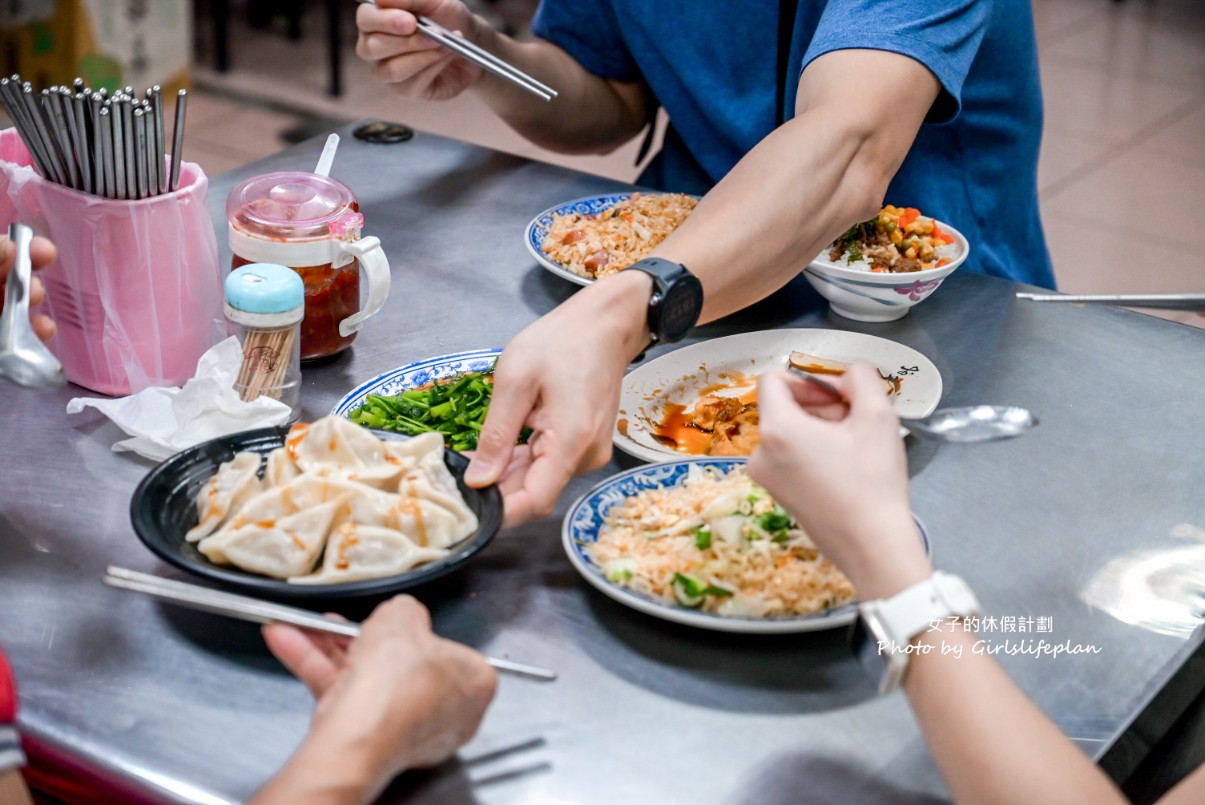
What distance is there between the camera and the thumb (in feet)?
3.61

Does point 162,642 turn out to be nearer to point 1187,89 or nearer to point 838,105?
point 838,105

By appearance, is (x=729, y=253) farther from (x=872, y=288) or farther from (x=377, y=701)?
(x=377, y=701)

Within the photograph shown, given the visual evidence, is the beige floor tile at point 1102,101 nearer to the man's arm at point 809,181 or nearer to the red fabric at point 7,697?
the man's arm at point 809,181

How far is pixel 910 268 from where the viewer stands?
63.6 inches

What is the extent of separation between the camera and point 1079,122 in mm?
4984

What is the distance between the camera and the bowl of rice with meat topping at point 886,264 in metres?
1.55

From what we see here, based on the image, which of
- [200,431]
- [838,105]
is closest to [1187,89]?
[838,105]

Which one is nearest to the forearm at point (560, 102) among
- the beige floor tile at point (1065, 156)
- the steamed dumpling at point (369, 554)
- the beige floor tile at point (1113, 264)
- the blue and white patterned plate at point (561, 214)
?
the blue and white patterned plate at point (561, 214)

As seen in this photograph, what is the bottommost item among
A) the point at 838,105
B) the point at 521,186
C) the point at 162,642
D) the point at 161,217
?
the point at 521,186

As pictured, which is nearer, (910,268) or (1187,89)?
(910,268)

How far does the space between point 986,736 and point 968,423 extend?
0.33 meters

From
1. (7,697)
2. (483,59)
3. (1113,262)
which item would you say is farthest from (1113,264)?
(7,697)

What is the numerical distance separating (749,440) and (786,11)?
2.95 feet

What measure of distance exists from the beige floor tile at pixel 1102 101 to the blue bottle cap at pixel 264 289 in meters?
4.30
